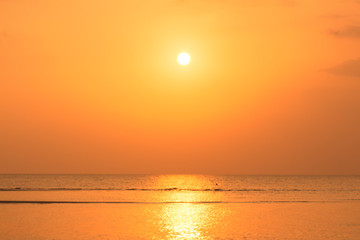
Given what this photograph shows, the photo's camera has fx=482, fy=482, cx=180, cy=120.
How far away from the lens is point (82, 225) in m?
35.2

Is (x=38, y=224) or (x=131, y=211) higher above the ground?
(x=131, y=211)

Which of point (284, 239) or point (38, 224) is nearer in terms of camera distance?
point (284, 239)

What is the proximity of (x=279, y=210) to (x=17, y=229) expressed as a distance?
27167mm

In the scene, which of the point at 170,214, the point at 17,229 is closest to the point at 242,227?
the point at 170,214

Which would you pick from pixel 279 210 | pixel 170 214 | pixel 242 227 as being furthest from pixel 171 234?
pixel 279 210

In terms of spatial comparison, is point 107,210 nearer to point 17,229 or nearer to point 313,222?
point 17,229

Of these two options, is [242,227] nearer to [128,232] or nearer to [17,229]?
[128,232]

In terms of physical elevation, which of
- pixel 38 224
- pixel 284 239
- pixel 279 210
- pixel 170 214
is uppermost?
pixel 279 210

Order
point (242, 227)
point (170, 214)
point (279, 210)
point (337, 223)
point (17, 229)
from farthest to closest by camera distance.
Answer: point (279, 210), point (170, 214), point (337, 223), point (242, 227), point (17, 229)

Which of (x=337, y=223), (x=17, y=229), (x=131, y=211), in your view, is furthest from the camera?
(x=131, y=211)

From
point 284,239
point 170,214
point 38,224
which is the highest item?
point 170,214

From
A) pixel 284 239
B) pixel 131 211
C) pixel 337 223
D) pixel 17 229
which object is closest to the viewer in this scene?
pixel 284 239

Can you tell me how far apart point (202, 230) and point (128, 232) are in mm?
5033

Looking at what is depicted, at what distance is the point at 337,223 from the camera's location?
1491 inches
